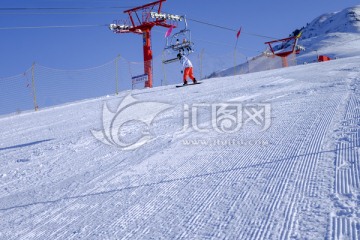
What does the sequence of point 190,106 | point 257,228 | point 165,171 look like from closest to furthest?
point 257,228 → point 165,171 → point 190,106

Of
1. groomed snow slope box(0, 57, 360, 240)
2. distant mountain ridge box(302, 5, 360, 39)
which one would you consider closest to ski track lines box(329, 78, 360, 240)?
groomed snow slope box(0, 57, 360, 240)

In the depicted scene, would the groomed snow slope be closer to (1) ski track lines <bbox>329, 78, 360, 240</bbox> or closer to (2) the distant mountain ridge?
(1) ski track lines <bbox>329, 78, 360, 240</bbox>

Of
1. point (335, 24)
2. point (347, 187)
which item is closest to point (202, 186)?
point (347, 187)

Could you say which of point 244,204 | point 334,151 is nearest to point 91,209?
point 244,204

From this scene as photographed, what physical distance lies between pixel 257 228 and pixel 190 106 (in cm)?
576

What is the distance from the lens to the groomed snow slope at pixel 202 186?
226 centimetres

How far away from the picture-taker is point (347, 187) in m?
2.48

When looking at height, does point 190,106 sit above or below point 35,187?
above

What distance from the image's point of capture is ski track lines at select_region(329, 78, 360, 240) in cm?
201

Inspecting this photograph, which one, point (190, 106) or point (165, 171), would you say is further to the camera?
point (190, 106)

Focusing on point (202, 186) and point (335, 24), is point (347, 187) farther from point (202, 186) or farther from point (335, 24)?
point (335, 24)

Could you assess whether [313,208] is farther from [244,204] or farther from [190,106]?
[190,106]

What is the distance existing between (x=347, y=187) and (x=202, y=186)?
1.04m

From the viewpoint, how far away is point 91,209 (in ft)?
9.16
